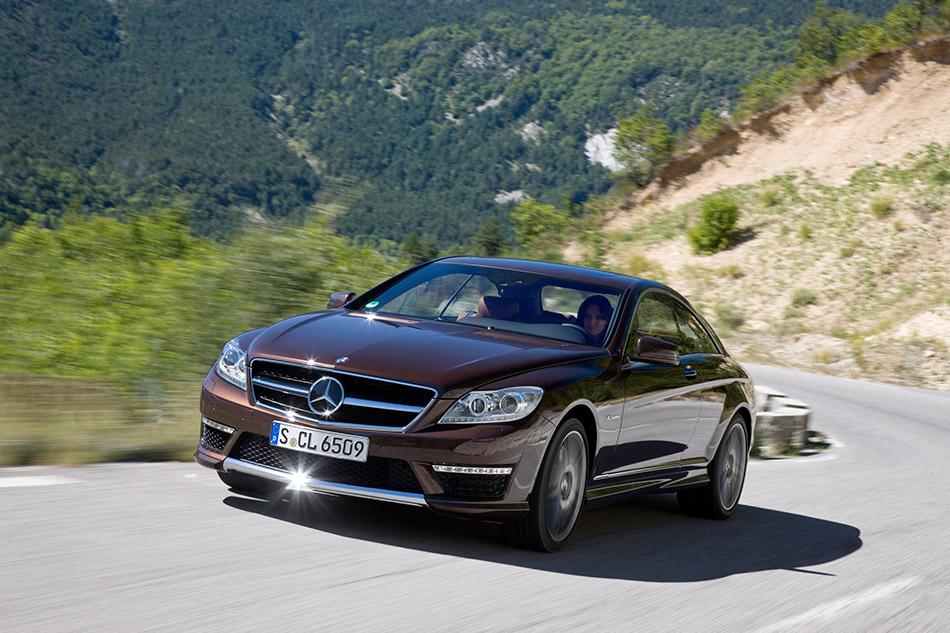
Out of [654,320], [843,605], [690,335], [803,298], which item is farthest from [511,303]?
[803,298]

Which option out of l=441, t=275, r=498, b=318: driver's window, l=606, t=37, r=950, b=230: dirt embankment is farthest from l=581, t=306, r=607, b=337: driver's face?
l=606, t=37, r=950, b=230: dirt embankment

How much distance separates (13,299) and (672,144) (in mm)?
47531

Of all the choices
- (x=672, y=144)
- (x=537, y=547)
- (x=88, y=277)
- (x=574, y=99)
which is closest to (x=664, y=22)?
(x=574, y=99)

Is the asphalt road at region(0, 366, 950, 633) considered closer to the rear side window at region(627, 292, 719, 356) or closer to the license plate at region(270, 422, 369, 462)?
the license plate at region(270, 422, 369, 462)

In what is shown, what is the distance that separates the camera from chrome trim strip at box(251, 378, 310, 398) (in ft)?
17.3

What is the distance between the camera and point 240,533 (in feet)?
17.3

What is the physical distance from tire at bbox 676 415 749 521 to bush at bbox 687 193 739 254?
3989 cm

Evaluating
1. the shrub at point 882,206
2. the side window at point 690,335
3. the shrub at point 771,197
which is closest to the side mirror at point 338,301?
the side window at point 690,335

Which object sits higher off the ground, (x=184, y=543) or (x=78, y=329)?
(x=184, y=543)

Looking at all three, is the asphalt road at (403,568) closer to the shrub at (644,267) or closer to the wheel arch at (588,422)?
the wheel arch at (588,422)

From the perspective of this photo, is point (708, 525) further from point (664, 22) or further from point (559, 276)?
point (664, 22)

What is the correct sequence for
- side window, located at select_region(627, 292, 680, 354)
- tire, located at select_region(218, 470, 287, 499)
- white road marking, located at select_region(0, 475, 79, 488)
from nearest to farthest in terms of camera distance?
1. tire, located at select_region(218, 470, 287, 499)
2. white road marking, located at select_region(0, 475, 79, 488)
3. side window, located at select_region(627, 292, 680, 354)

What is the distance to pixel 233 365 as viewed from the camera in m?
5.68

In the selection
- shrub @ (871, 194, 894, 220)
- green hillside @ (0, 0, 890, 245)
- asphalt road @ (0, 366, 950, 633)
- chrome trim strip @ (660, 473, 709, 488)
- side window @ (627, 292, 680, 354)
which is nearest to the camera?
asphalt road @ (0, 366, 950, 633)
